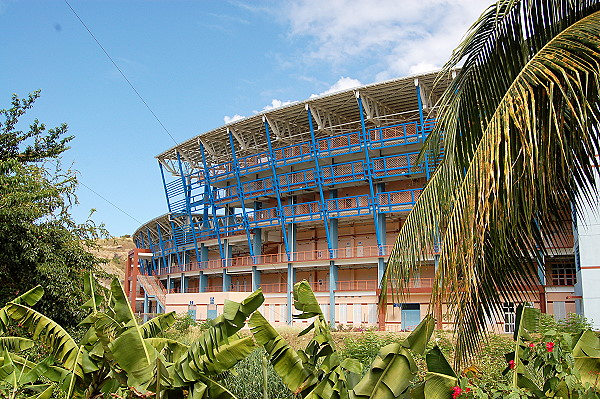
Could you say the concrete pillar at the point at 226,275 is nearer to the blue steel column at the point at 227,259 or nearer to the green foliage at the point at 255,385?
the blue steel column at the point at 227,259

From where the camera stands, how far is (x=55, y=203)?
56.7 ft

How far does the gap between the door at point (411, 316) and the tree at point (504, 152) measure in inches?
1181

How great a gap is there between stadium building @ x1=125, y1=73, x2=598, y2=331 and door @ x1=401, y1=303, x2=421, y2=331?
0.07m

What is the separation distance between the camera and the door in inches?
1388

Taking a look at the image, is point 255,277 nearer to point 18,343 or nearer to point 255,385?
point 255,385

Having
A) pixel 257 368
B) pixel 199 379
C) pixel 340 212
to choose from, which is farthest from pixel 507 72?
pixel 340 212

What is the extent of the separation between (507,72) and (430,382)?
3265mm

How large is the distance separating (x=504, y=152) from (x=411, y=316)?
107ft

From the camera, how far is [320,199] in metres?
41.5

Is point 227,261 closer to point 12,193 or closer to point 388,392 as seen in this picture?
point 12,193

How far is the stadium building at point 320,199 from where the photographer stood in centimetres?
3612

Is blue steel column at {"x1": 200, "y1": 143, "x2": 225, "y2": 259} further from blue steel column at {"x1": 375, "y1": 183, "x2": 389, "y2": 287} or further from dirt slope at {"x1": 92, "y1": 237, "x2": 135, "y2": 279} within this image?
dirt slope at {"x1": 92, "y1": 237, "x2": 135, "y2": 279}

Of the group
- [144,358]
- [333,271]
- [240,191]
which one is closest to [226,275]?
[240,191]

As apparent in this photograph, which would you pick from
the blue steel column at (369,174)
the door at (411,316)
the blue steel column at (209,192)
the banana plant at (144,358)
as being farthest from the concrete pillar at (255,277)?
the banana plant at (144,358)
